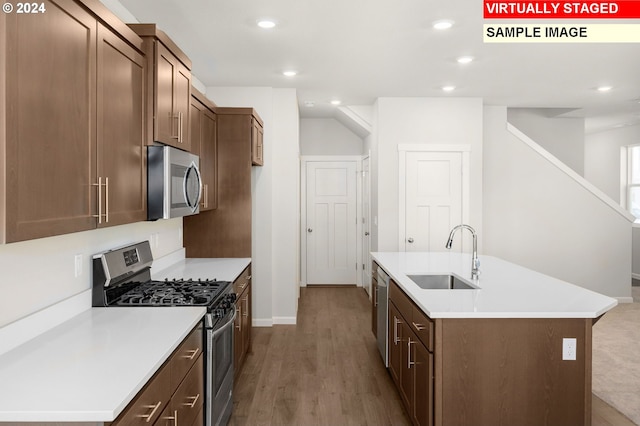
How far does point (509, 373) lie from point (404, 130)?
12.7 feet

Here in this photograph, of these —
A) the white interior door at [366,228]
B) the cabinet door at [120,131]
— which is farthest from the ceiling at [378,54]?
the white interior door at [366,228]

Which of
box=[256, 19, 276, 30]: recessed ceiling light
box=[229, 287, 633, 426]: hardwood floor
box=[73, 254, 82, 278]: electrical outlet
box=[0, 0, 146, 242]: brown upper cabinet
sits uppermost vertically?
box=[256, 19, 276, 30]: recessed ceiling light

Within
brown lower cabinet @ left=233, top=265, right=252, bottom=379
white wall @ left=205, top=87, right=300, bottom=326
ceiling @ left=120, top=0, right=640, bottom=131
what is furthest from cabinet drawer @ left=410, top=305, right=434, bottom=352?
white wall @ left=205, top=87, right=300, bottom=326

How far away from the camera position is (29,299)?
2006 millimetres

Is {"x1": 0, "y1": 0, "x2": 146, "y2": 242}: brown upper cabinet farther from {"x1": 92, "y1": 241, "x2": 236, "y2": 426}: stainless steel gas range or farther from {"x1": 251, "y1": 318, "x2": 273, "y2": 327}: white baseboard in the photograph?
{"x1": 251, "y1": 318, "x2": 273, "y2": 327}: white baseboard

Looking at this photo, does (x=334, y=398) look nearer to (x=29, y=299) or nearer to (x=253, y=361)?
(x=253, y=361)

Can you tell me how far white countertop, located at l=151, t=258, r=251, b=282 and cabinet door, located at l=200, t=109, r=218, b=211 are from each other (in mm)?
488

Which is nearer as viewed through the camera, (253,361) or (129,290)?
(129,290)

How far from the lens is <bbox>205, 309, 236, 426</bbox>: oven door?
8.16 ft

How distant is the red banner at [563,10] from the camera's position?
10.2 feet

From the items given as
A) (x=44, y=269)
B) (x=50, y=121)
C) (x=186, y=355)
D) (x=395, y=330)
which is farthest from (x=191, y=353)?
(x=395, y=330)

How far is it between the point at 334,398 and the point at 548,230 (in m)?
4.31

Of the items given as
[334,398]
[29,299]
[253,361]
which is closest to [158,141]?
[29,299]

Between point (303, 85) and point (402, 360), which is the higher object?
point (303, 85)
